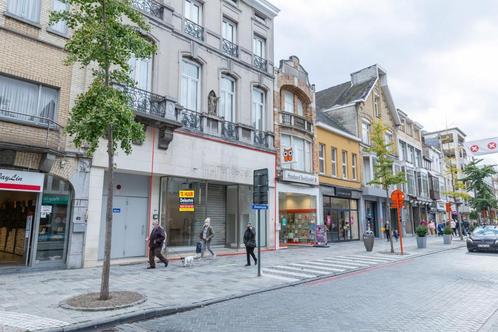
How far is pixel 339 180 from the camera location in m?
25.7

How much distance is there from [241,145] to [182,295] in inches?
420

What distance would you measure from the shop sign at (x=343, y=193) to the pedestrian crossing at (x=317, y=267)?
31.0ft

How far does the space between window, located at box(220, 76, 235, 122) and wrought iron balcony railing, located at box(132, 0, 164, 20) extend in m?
4.32

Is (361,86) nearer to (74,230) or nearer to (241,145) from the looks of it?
(241,145)

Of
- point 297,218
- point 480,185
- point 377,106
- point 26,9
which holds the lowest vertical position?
point 297,218

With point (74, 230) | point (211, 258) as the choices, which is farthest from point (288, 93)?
point (74, 230)

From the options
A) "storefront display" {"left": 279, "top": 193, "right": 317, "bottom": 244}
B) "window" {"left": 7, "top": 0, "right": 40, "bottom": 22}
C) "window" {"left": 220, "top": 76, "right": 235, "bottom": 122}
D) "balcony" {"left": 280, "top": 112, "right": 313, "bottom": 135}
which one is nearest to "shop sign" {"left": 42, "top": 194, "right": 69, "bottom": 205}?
"window" {"left": 7, "top": 0, "right": 40, "bottom": 22}

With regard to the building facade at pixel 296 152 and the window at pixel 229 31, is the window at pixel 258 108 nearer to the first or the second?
the building facade at pixel 296 152

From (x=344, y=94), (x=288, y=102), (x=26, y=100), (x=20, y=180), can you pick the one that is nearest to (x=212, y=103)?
(x=288, y=102)

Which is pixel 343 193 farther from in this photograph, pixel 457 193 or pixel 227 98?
pixel 227 98

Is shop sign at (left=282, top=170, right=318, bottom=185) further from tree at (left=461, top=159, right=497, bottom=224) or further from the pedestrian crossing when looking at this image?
tree at (left=461, top=159, right=497, bottom=224)

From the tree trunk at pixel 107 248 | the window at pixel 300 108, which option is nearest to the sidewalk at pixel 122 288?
the tree trunk at pixel 107 248

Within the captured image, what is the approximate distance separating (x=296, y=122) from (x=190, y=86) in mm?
8263

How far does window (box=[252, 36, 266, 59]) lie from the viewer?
20.4m
